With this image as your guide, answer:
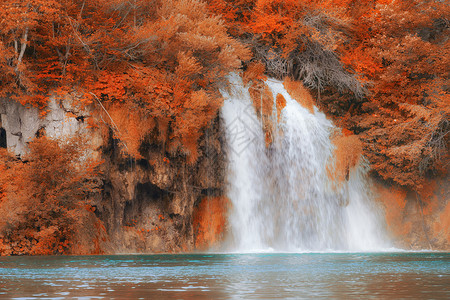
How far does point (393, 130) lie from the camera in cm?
2450

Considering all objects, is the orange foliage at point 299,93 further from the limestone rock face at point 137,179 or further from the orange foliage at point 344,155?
the limestone rock face at point 137,179

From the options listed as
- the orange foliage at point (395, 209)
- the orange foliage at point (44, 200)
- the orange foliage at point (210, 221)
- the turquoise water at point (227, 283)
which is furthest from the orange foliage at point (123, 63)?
the turquoise water at point (227, 283)

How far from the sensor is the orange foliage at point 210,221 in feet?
73.3

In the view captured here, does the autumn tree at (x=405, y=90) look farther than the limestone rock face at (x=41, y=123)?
Yes

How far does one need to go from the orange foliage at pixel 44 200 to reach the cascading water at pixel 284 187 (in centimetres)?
590

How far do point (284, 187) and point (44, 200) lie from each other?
8803 mm

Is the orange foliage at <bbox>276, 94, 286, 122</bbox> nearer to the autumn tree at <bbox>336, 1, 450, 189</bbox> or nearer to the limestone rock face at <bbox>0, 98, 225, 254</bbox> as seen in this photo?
the limestone rock face at <bbox>0, 98, 225, 254</bbox>

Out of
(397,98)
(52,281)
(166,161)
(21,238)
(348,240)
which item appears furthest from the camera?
(397,98)

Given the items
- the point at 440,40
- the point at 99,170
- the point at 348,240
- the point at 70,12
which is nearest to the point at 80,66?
the point at 70,12

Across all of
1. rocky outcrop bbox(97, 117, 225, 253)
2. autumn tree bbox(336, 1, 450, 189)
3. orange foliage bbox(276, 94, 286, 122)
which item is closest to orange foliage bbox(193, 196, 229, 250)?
rocky outcrop bbox(97, 117, 225, 253)

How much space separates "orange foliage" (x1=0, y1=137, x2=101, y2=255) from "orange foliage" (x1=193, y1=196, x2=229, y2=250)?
5033mm

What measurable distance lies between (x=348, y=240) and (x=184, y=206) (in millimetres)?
6743

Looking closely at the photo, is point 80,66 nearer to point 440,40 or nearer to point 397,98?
point 397,98

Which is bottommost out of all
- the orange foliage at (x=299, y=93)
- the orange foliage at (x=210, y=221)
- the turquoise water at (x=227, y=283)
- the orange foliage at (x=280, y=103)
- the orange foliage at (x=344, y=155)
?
the turquoise water at (x=227, y=283)
